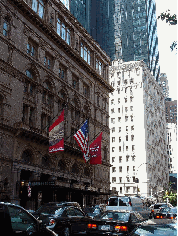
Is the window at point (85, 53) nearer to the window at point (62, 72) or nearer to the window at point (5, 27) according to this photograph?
the window at point (62, 72)

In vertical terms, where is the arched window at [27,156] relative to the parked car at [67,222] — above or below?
above

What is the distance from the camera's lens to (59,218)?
15.2 meters

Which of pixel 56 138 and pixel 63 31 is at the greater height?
pixel 63 31

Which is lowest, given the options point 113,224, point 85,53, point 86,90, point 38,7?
point 113,224

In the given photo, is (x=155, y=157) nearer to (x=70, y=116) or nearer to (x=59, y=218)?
(x=70, y=116)

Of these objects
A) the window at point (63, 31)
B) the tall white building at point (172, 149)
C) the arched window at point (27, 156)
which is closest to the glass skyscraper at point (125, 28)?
the tall white building at point (172, 149)

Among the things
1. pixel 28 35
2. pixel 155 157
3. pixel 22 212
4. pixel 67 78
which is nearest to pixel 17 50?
pixel 28 35

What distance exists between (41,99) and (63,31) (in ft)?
40.9

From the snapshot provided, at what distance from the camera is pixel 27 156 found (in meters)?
35.3

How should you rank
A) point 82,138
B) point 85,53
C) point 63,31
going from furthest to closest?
point 85,53
point 63,31
point 82,138

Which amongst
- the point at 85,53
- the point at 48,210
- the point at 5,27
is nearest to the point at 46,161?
the point at 5,27

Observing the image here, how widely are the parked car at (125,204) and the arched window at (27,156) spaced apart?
39.6 ft

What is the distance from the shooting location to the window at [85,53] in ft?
168

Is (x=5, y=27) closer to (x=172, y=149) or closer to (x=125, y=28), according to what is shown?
(x=125, y=28)
